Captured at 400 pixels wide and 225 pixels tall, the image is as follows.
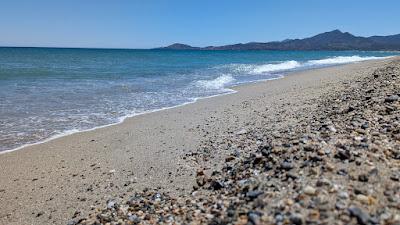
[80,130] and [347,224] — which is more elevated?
[347,224]

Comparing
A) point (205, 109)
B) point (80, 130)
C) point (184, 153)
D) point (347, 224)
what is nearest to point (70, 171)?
point (184, 153)

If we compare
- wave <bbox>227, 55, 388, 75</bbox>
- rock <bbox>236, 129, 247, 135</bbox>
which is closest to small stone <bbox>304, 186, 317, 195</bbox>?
rock <bbox>236, 129, 247, 135</bbox>

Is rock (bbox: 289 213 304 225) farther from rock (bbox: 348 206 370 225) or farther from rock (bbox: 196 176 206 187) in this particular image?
rock (bbox: 196 176 206 187)

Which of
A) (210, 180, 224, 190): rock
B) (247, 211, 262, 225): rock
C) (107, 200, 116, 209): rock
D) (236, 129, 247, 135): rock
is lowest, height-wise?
(107, 200, 116, 209): rock

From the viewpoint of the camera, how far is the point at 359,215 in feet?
10.7

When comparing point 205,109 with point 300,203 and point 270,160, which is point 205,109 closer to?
point 270,160

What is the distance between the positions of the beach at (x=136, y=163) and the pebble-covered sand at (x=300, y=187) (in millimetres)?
37

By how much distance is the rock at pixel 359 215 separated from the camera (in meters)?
3.22

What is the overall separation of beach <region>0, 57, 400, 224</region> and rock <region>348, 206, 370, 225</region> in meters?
0.02

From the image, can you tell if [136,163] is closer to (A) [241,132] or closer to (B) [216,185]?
(A) [241,132]

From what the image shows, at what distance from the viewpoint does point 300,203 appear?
3617 mm

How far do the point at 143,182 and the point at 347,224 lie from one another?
367 centimetres

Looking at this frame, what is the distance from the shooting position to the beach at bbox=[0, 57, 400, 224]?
5344 millimetres

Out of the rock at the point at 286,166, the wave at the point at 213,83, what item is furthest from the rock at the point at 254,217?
the wave at the point at 213,83
